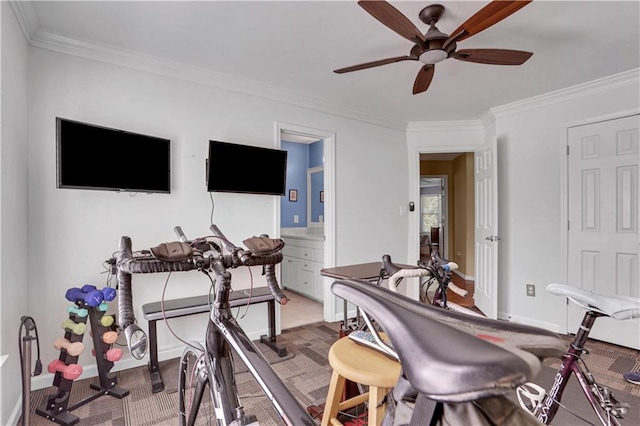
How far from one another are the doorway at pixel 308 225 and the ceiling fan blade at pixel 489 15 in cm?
190

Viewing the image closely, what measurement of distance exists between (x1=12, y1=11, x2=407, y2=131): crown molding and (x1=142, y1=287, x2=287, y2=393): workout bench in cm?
188

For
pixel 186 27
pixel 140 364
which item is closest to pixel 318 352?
pixel 140 364

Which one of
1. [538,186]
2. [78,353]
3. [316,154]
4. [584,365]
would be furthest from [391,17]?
[316,154]

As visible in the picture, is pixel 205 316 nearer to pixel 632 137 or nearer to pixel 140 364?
pixel 140 364

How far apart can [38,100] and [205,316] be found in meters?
2.03

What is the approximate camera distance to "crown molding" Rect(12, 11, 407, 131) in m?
2.07

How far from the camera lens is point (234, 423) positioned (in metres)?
0.92

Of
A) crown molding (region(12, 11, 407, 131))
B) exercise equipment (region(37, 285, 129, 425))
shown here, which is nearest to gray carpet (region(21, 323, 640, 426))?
exercise equipment (region(37, 285, 129, 425))

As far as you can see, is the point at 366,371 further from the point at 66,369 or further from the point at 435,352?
the point at 66,369

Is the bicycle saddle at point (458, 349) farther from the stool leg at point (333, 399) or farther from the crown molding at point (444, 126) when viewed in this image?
the crown molding at point (444, 126)

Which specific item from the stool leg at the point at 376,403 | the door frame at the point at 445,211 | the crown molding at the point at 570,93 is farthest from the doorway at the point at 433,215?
the stool leg at the point at 376,403

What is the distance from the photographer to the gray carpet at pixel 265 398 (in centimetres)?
184

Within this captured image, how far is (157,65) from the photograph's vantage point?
254 centimetres

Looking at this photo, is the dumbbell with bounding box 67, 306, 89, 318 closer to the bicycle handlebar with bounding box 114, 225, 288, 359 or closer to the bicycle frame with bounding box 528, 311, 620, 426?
the bicycle handlebar with bounding box 114, 225, 288, 359
